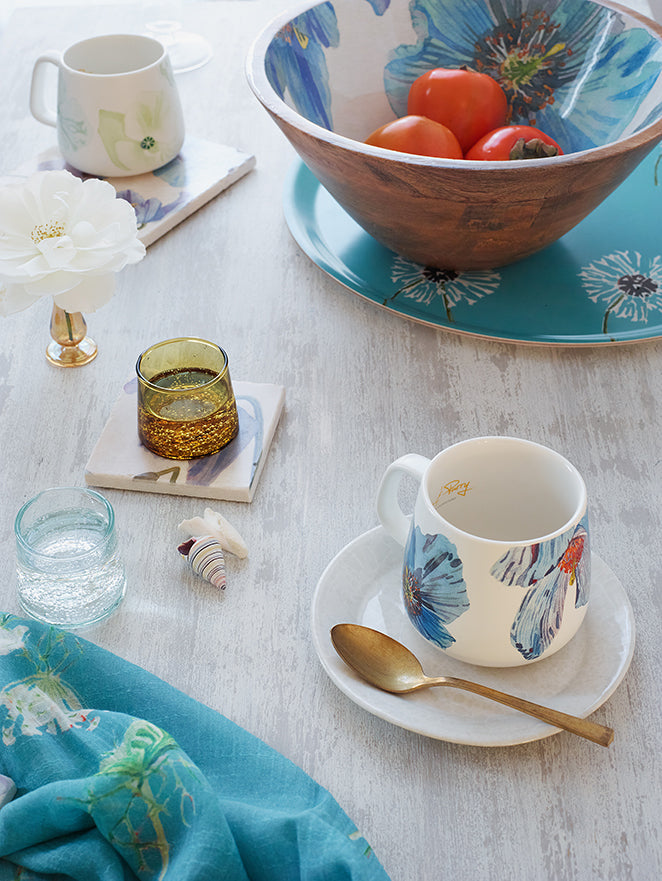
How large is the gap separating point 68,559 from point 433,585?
23 centimetres

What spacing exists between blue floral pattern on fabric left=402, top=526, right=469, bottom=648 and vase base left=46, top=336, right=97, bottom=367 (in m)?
0.42

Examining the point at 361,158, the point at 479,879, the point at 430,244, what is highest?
the point at 361,158

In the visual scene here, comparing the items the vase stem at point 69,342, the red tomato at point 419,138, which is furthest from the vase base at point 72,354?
the red tomato at point 419,138

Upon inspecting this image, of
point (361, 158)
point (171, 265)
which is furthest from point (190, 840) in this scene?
point (171, 265)

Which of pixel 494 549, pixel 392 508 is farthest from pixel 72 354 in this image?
pixel 494 549

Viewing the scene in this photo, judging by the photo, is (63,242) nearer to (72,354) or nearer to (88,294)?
(88,294)

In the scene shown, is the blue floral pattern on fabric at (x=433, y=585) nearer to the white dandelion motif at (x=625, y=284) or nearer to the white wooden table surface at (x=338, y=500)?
the white wooden table surface at (x=338, y=500)

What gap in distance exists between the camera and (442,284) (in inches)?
34.6

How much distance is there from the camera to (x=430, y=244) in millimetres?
814

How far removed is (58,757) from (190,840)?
0.10 meters

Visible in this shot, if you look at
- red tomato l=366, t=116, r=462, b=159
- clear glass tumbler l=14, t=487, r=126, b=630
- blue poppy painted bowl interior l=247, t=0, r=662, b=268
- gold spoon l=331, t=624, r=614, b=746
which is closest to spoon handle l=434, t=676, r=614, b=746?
gold spoon l=331, t=624, r=614, b=746

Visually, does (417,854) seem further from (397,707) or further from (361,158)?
(361,158)

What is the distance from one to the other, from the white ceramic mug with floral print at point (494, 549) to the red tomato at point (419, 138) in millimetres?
385

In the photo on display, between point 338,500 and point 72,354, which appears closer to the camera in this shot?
point 338,500
